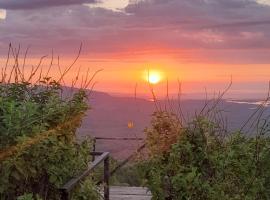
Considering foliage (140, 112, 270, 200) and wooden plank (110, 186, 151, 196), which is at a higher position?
foliage (140, 112, 270, 200)

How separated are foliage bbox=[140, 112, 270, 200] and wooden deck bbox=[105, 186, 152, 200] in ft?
11.6

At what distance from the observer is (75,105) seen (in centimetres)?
676

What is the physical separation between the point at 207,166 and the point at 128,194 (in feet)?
15.8

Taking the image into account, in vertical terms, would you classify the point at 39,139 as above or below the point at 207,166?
above

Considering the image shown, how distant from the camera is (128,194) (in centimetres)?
1273

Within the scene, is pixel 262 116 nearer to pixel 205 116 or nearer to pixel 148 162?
pixel 205 116

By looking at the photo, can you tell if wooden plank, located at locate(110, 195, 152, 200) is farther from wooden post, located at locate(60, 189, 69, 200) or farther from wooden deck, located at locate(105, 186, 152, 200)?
wooden post, located at locate(60, 189, 69, 200)

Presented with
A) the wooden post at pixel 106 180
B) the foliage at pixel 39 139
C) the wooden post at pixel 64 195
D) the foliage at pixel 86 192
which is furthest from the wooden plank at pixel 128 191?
the wooden post at pixel 64 195

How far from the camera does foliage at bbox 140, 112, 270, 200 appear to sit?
26.2ft

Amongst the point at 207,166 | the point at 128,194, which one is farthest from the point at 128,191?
the point at 207,166

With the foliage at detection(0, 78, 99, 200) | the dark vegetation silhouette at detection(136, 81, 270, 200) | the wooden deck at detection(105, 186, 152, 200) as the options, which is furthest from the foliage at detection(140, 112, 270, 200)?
the wooden deck at detection(105, 186, 152, 200)

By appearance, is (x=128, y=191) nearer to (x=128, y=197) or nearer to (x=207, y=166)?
(x=128, y=197)

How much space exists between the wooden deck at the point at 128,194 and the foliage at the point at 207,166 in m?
3.52

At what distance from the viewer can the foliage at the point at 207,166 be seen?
798 cm
